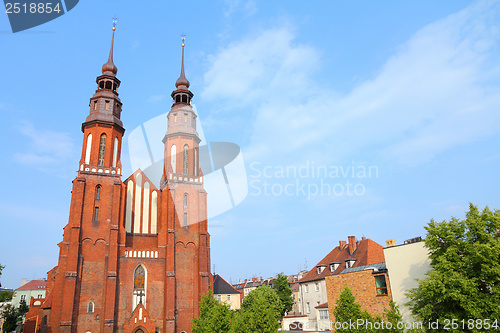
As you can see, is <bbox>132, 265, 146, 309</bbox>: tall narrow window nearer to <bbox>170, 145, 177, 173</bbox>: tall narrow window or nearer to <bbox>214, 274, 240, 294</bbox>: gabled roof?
<bbox>170, 145, 177, 173</bbox>: tall narrow window

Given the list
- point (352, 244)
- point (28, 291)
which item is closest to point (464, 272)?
point (352, 244)

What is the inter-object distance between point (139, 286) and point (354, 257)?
2526cm

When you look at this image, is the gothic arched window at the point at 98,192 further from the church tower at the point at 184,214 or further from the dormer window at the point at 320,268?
the dormer window at the point at 320,268

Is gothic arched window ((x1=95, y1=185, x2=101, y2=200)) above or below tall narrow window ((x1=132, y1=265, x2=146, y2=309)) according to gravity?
above

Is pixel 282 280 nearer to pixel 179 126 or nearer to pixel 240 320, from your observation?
pixel 179 126

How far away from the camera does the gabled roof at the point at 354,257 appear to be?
42722 millimetres

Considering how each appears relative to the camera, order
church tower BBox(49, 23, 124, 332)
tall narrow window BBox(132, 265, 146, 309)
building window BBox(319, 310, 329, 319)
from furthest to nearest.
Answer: building window BBox(319, 310, 329, 319)
tall narrow window BBox(132, 265, 146, 309)
church tower BBox(49, 23, 124, 332)

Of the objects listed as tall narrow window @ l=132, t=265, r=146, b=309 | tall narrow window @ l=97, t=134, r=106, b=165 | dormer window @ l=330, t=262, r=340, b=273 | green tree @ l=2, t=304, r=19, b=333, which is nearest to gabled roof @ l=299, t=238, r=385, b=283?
dormer window @ l=330, t=262, r=340, b=273

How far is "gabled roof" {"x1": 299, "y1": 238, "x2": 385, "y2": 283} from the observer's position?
42722mm

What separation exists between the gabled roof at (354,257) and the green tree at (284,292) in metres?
6.50

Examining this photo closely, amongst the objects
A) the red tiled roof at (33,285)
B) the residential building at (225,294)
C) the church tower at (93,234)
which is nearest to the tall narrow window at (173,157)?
the church tower at (93,234)

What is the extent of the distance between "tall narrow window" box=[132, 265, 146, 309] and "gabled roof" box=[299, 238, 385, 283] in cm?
2334

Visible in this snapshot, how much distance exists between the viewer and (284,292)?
191 ft

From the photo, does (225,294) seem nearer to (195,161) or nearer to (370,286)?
(195,161)
